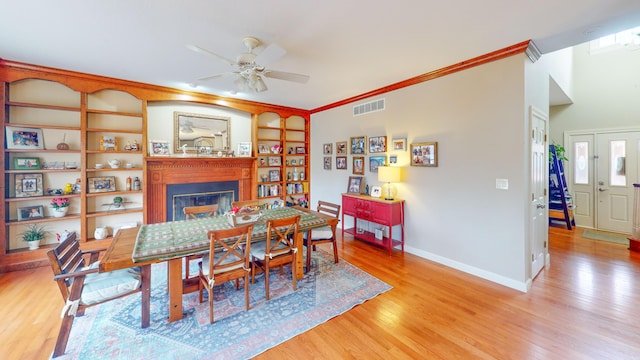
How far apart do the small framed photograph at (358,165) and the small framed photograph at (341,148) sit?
1.08 feet

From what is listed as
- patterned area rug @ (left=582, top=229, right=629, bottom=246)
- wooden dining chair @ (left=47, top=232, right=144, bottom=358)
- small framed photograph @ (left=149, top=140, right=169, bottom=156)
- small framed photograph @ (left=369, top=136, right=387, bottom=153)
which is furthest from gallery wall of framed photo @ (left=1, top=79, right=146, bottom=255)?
patterned area rug @ (left=582, top=229, right=629, bottom=246)

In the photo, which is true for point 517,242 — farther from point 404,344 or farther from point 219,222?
point 219,222

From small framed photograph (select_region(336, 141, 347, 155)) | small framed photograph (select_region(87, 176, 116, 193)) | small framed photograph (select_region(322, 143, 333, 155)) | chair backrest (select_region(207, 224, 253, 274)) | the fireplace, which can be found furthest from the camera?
small framed photograph (select_region(322, 143, 333, 155))

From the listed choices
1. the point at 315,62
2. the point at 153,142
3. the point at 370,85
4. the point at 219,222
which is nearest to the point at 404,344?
the point at 219,222

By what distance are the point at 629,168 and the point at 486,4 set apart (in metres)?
5.52

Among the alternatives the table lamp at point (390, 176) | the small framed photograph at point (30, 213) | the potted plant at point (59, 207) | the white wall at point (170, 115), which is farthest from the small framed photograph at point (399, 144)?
the small framed photograph at point (30, 213)

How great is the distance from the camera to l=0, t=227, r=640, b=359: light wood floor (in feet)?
6.35

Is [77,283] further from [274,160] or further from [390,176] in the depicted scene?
[274,160]

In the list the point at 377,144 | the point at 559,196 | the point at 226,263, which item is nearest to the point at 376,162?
the point at 377,144

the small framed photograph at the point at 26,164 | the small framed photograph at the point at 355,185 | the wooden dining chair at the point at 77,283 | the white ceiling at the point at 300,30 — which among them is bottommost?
the wooden dining chair at the point at 77,283

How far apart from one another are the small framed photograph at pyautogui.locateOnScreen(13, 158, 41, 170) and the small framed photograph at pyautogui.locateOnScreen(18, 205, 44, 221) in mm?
568

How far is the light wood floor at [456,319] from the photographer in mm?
1937

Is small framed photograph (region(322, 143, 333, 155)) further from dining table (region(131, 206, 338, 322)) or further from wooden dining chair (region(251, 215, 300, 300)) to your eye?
wooden dining chair (region(251, 215, 300, 300))

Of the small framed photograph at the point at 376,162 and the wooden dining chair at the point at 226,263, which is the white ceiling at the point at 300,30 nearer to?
the small framed photograph at the point at 376,162
